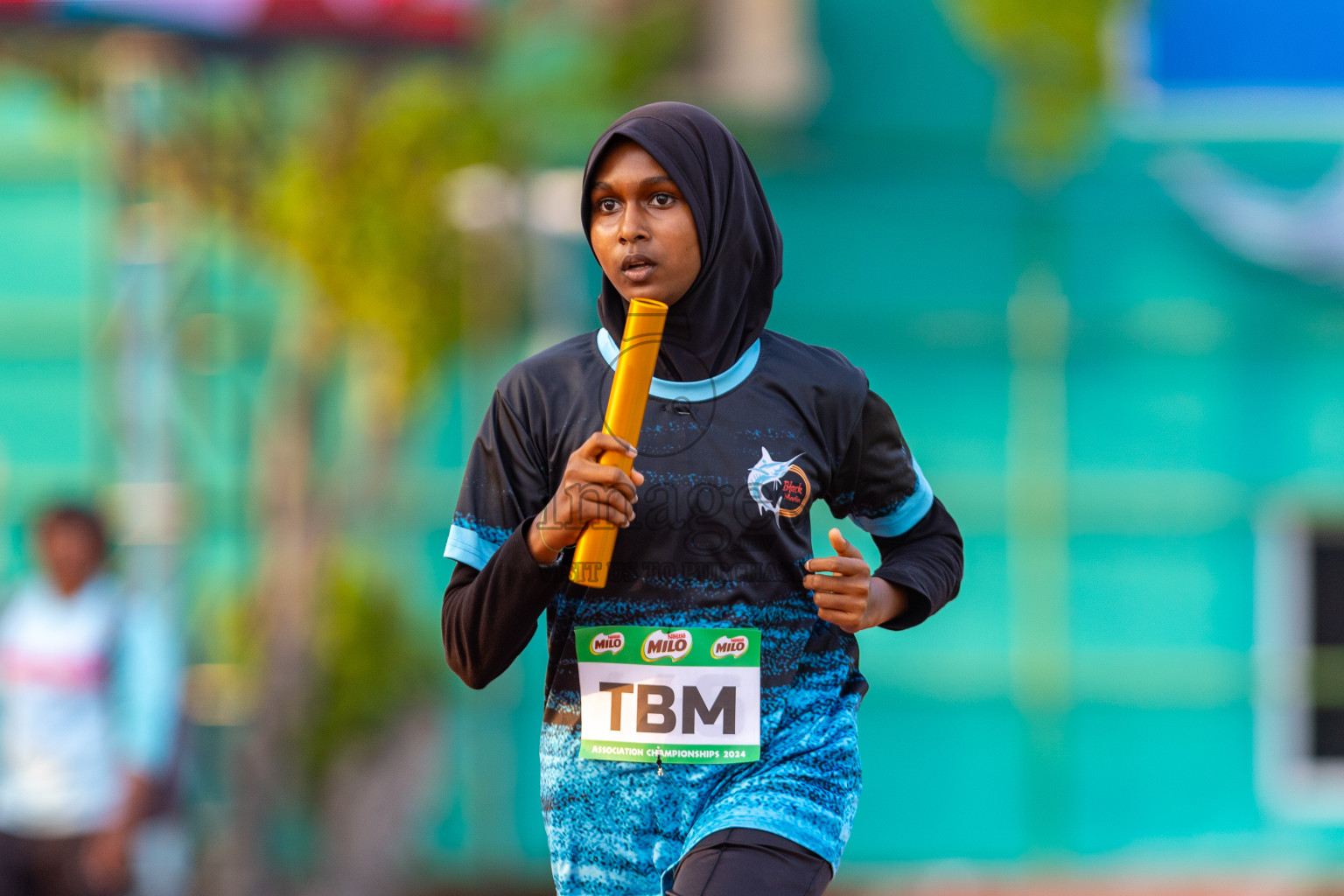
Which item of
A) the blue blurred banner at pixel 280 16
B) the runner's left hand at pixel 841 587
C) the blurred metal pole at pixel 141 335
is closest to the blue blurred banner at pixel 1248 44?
the blue blurred banner at pixel 280 16

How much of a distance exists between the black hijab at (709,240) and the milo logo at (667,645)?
359 millimetres

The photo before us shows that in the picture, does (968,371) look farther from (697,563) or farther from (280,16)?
(697,563)

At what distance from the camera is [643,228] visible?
2.22 m

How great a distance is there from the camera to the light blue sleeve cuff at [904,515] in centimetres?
246

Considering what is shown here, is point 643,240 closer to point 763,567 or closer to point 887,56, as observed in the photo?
point 763,567

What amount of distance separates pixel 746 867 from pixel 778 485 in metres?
0.52

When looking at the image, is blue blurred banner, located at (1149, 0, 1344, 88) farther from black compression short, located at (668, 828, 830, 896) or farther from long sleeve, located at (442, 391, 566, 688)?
black compression short, located at (668, 828, 830, 896)

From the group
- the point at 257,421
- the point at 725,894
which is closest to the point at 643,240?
the point at 725,894

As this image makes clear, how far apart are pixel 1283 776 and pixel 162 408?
640 cm

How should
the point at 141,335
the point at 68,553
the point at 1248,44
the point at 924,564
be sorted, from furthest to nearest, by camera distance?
the point at 1248,44 < the point at 141,335 < the point at 68,553 < the point at 924,564

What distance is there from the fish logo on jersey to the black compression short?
44 centimetres

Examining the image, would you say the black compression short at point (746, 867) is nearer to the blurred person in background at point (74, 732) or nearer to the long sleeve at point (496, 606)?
the long sleeve at point (496, 606)

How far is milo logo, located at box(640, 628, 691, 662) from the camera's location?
2.26 metres

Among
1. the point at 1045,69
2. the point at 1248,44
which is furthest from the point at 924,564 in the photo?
the point at 1248,44
